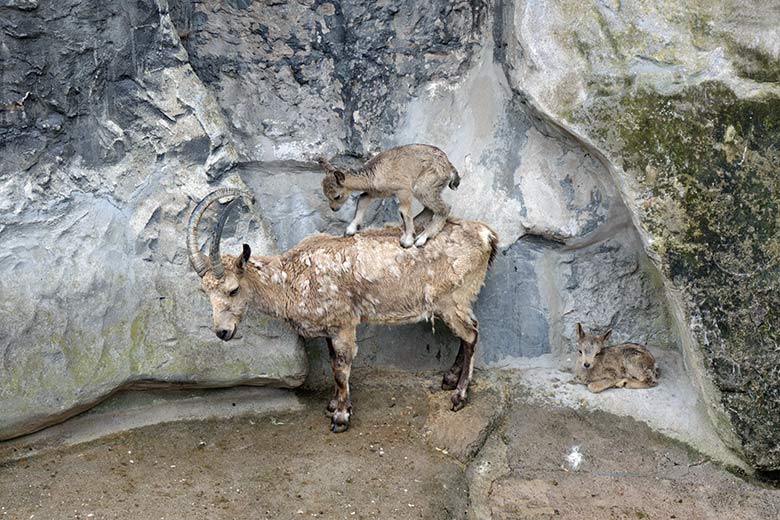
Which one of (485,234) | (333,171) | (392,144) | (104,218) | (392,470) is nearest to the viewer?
(392,470)

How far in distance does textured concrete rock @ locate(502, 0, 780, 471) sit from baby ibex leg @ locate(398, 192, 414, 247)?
1303mm

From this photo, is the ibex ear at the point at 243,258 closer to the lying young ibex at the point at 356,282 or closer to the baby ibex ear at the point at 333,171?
the lying young ibex at the point at 356,282

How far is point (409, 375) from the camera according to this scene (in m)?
7.84

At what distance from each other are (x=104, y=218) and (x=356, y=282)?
6.39ft

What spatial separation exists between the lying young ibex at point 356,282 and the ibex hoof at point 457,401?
0.67 m

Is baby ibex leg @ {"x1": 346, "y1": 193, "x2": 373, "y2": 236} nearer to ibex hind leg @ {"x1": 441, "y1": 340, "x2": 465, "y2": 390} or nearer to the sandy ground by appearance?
ibex hind leg @ {"x1": 441, "y1": 340, "x2": 465, "y2": 390}

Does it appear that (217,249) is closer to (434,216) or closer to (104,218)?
(104,218)

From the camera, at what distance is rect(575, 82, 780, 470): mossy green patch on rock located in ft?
20.6

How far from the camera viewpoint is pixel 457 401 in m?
7.23

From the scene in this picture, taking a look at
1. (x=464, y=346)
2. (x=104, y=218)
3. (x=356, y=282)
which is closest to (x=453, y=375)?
(x=464, y=346)

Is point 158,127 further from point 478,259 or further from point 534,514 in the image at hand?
point 534,514

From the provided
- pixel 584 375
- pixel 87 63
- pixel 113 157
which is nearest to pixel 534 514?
pixel 584 375

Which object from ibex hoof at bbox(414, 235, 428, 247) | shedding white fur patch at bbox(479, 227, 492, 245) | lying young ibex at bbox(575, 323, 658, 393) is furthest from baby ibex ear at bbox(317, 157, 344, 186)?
lying young ibex at bbox(575, 323, 658, 393)

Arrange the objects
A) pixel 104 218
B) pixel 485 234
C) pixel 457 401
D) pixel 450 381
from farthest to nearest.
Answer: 1. pixel 450 381
2. pixel 457 401
3. pixel 485 234
4. pixel 104 218
